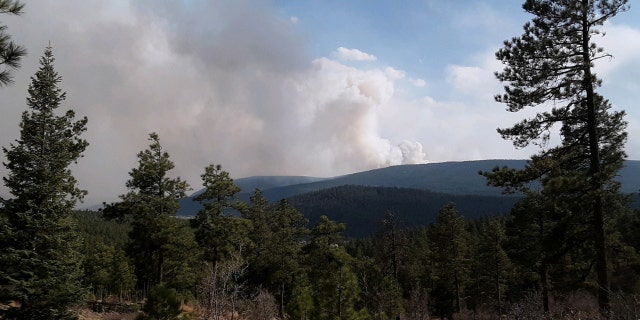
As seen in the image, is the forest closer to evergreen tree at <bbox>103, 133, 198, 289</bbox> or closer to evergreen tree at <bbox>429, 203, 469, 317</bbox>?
evergreen tree at <bbox>103, 133, 198, 289</bbox>

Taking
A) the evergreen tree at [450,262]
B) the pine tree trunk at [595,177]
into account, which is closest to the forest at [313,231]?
the pine tree trunk at [595,177]

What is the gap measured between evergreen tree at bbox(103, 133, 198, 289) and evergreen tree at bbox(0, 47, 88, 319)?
5.34m

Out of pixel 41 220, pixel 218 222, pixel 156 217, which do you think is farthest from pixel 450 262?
pixel 41 220

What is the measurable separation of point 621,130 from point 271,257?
98.3 ft

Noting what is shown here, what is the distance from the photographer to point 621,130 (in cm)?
1341

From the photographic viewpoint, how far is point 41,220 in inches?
704

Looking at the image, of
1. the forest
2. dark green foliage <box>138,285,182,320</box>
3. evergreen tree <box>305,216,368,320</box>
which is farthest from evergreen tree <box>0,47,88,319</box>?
evergreen tree <box>305,216,368,320</box>

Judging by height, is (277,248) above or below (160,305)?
below

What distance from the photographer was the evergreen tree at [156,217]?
25.0 meters

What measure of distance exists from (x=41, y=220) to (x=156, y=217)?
25.1ft

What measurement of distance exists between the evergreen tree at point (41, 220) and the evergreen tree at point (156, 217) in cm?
534

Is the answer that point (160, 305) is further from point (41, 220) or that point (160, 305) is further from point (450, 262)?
point (450, 262)

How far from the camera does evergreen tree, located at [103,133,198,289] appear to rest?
2498 cm

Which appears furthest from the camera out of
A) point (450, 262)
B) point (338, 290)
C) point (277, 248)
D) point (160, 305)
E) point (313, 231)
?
point (450, 262)
